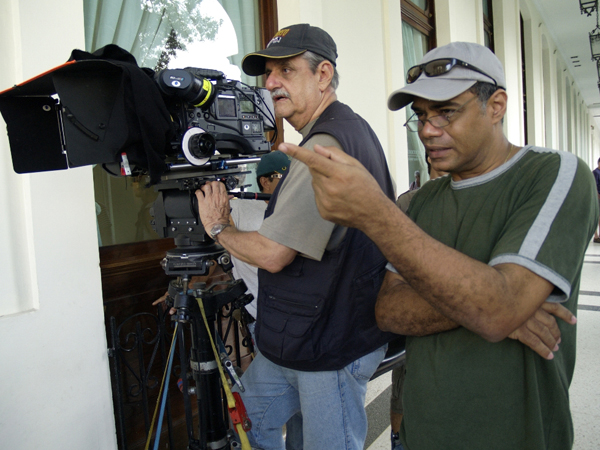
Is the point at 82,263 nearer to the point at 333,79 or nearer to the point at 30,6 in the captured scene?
the point at 30,6

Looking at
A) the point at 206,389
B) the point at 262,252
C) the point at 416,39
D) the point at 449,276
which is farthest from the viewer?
the point at 416,39

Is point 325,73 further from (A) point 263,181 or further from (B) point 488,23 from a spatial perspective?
(B) point 488,23

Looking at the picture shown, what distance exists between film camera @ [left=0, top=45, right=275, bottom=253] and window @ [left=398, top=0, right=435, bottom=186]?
144 inches

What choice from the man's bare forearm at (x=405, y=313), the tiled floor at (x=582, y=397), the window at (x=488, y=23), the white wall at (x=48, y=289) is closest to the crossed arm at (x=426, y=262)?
the man's bare forearm at (x=405, y=313)

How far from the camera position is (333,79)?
1.55 meters

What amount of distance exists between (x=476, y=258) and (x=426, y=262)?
27 centimetres

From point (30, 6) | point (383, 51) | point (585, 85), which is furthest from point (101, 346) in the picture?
point (585, 85)

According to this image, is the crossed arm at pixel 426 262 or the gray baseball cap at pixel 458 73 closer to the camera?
the crossed arm at pixel 426 262

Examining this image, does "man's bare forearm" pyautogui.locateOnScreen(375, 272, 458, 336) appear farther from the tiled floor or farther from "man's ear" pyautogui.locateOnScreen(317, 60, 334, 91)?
the tiled floor

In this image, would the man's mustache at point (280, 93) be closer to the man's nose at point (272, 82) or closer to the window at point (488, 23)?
the man's nose at point (272, 82)

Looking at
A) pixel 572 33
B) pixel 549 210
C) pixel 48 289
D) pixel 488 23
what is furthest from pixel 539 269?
pixel 572 33

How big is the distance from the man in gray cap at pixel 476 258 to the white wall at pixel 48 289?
130 centimetres

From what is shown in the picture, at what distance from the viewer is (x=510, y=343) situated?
3.21ft

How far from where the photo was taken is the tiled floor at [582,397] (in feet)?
8.08
